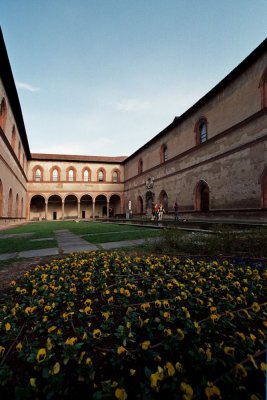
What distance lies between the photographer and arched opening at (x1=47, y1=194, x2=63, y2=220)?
36000mm

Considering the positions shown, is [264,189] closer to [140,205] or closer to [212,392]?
[212,392]

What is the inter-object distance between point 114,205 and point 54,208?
34.9 ft

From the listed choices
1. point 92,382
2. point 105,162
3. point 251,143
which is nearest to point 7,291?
point 92,382

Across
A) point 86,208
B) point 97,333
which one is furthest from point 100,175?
point 97,333

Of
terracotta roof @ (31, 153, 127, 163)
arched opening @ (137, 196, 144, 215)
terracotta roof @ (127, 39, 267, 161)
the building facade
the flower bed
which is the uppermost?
terracotta roof @ (127, 39, 267, 161)

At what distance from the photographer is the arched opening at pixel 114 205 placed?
36.3 m

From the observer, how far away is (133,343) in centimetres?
140

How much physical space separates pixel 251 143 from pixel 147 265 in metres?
11.7

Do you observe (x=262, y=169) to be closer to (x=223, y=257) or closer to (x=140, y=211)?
(x=223, y=257)

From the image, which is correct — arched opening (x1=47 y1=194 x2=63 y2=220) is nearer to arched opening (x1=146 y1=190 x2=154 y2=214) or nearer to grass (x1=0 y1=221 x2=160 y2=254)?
arched opening (x1=146 y1=190 x2=154 y2=214)

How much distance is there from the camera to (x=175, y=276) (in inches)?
109

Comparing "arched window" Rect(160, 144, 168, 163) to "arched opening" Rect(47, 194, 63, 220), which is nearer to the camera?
"arched window" Rect(160, 144, 168, 163)

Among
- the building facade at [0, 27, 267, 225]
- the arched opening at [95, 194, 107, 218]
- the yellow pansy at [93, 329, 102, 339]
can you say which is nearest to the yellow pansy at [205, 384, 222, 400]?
the yellow pansy at [93, 329, 102, 339]

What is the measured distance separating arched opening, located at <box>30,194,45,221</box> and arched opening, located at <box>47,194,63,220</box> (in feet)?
3.90
